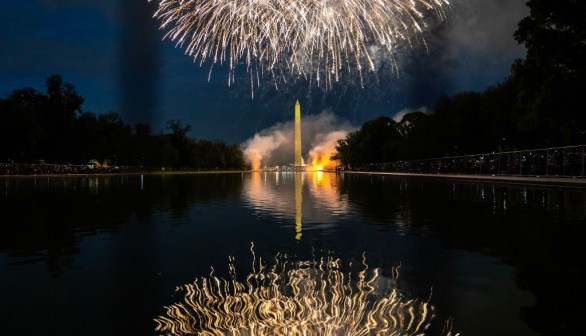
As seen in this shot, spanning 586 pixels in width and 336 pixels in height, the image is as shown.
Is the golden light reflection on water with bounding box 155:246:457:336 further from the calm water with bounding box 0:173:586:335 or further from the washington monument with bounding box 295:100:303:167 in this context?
the washington monument with bounding box 295:100:303:167

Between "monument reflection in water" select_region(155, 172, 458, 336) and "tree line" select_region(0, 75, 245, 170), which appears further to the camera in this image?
"tree line" select_region(0, 75, 245, 170)

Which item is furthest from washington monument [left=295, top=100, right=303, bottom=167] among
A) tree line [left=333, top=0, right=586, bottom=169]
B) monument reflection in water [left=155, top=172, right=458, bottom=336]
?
monument reflection in water [left=155, top=172, right=458, bottom=336]

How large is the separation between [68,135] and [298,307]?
269ft

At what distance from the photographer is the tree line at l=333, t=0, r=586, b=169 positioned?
26891 millimetres

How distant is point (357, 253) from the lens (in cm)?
775

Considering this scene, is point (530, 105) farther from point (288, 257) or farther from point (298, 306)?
point (298, 306)

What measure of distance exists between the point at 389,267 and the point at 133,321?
357cm

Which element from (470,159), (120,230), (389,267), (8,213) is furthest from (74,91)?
(389,267)

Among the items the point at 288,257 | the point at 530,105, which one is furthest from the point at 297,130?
the point at 288,257

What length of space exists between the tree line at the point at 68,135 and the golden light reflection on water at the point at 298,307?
6641 centimetres

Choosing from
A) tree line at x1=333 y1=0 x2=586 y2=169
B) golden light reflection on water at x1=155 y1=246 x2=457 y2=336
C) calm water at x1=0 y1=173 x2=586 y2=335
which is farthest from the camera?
tree line at x1=333 y1=0 x2=586 y2=169

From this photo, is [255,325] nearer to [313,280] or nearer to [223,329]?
[223,329]

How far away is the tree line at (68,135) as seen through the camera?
207 feet

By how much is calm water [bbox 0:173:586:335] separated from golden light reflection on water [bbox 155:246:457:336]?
0.49 ft
